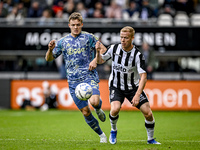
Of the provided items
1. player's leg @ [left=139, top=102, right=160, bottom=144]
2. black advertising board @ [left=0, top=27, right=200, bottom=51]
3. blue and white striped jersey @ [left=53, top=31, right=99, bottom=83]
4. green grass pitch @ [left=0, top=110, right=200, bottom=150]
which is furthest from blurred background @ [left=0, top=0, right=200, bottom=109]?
player's leg @ [left=139, top=102, right=160, bottom=144]

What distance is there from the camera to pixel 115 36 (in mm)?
17906

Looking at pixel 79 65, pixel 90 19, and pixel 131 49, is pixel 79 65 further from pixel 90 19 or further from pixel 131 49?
pixel 90 19

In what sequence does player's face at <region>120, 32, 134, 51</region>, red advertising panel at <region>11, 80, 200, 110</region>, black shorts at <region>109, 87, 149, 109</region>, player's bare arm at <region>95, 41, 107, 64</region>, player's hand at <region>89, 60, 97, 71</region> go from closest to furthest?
player's bare arm at <region>95, 41, 107, 64</region> → player's face at <region>120, 32, 134, 51</region> → player's hand at <region>89, 60, 97, 71</region> → black shorts at <region>109, 87, 149, 109</region> → red advertising panel at <region>11, 80, 200, 110</region>

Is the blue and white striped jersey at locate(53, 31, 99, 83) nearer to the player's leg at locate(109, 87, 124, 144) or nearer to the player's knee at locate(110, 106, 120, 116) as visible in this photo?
the player's leg at locate(109, 87, 124, 144)

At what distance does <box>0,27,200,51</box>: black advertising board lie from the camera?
58.5ft

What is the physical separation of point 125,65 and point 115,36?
1050 cm

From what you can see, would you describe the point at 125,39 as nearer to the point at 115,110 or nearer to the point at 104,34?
the point at 115,110

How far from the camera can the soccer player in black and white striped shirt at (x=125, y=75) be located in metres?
7.36

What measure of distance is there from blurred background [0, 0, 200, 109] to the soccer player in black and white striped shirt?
30.9ft

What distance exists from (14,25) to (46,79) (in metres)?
3.07

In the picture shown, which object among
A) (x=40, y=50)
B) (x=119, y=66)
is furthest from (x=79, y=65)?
(x=40, y=50)

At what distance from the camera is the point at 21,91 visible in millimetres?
17219

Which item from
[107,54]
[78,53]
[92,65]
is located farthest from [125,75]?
[78,53]

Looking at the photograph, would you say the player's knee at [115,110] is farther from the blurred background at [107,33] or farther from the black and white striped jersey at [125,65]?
the blurred background at [107,33]
